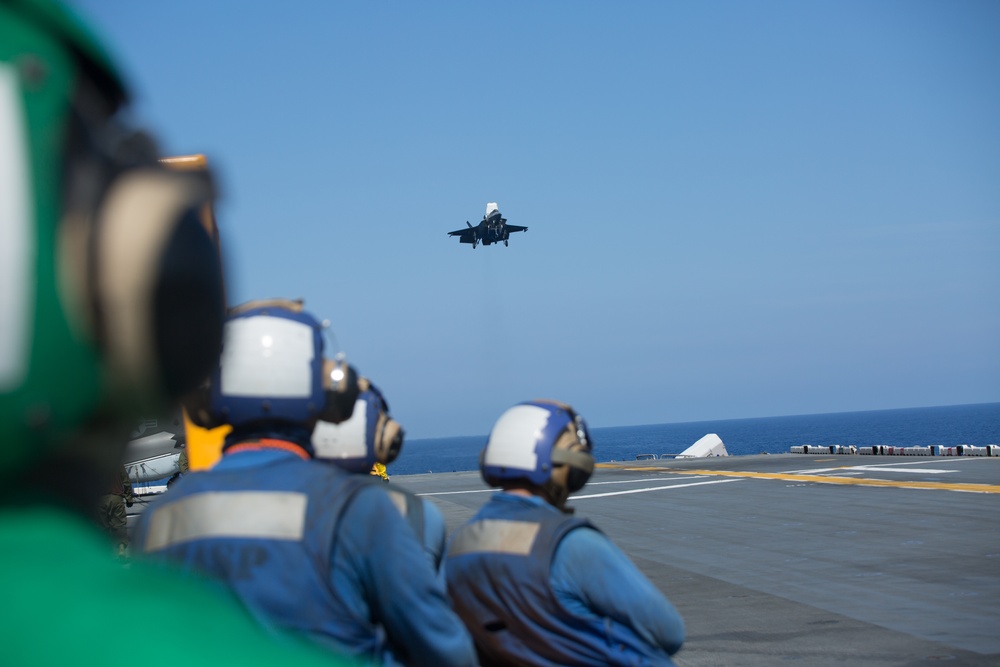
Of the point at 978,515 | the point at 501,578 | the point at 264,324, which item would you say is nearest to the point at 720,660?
the point at 501,578

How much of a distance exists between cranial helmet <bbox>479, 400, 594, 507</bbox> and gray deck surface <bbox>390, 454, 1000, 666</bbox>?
4.87 meters

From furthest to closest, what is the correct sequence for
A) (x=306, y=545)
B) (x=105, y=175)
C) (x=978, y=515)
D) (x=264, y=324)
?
(x=978, y=515)
(x=264, y=324)
(x=306, y=545)
(x=105, y=175)

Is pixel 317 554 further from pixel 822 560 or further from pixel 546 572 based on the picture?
pixel 822 560

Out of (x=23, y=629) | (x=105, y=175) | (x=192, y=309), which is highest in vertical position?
(x=105, y=175)

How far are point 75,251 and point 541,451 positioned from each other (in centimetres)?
325

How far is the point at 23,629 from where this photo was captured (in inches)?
29.6

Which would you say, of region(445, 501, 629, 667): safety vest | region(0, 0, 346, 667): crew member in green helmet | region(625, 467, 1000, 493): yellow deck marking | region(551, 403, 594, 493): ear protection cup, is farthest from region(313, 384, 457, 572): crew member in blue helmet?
region(625, 467, 1000, 493): yellow deck marking

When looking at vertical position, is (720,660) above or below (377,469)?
below

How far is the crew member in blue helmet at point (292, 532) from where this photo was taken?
2453 mm

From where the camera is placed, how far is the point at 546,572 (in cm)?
377

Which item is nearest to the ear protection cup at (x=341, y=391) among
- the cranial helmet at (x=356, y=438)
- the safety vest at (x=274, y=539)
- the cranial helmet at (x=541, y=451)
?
the safety vest at (x=274, y=539)

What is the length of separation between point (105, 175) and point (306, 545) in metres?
1.68

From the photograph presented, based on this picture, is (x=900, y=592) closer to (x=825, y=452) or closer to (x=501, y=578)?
(x=501, y=578)

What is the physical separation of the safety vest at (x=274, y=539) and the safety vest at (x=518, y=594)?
1295 millimetres
